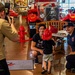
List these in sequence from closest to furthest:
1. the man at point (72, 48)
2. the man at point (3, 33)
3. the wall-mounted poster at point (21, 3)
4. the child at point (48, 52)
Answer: the man at point (3, 33) < the child at point (48, 52) < the man at point (72, 48) < the wall-mounted poster at point (21, 3)

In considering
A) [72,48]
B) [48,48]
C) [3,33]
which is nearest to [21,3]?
[72,48]

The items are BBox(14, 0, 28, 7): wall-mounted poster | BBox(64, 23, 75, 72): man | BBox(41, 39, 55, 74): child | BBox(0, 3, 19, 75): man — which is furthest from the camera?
BBox(14, 0, 28, 7): wall-mounted poster

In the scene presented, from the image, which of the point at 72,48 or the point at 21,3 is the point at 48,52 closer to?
the point at 72,48

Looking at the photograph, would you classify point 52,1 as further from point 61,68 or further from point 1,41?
point 1,41

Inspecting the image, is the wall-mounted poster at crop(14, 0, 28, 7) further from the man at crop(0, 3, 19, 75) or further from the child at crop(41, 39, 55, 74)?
the man at crop(0, 3, 19, 75)

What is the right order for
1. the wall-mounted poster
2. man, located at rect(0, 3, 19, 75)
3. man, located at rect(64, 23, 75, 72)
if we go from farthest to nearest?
the wall-mounted poster
man, located at rect(64, 23, 75, 72)
man, located at rect(0, 3, 19, 75)

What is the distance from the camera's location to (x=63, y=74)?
14.5ft

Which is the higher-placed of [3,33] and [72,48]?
[3,33]

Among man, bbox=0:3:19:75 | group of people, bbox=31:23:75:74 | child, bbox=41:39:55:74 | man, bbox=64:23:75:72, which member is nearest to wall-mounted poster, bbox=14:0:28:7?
group of people, bbox=31:23:75:74

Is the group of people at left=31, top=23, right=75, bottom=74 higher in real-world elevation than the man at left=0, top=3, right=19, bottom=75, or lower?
lower

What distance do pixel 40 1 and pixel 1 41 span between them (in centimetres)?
623

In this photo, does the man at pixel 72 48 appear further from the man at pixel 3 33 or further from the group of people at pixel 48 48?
the man at pixel 3 33

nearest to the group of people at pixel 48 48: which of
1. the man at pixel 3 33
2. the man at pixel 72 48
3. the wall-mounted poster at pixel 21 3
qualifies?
the man at pixel 72 48

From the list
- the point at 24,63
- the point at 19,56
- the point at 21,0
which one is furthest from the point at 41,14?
the point at 21,0
